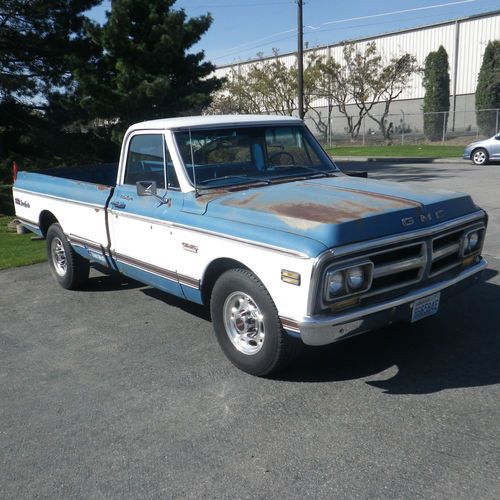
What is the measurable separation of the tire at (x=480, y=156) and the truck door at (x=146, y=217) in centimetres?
1807

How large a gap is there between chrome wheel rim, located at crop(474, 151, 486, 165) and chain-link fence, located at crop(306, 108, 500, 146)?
11.9 meters

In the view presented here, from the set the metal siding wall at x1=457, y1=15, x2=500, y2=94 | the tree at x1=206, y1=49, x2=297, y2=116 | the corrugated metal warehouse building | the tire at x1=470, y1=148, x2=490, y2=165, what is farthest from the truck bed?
the metal siding wall at x1=457, y1=15, x2=500, y2=94

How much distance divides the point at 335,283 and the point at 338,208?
2.21 feet

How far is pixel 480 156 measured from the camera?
20.8m

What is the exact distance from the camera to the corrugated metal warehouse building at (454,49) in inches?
1640

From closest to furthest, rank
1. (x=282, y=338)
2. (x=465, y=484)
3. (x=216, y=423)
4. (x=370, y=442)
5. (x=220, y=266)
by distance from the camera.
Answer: (x=465, y=484)
(x=370, y=442)
(x=216, y=423)
(x=282, y=338)
(x=220, y=266)

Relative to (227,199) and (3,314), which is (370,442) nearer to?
(227,199)

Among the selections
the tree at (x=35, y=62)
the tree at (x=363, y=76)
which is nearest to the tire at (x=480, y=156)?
the tree at (x=35, y=62)

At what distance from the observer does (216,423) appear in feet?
12.2

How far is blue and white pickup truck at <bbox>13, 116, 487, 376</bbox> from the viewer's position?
374cm

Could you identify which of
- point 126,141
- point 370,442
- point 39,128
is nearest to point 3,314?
point 126,141

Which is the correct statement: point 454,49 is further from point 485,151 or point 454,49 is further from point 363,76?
point 485,151

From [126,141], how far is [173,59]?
572 inches

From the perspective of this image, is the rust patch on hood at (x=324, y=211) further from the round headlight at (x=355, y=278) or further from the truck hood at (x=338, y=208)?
the round headlight at (x=355, y=278)
